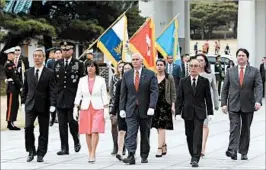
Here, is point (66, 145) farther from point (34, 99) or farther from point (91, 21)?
point (91, 21)

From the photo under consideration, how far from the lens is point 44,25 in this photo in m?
33.4

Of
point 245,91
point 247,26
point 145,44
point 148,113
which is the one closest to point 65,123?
point 148,113

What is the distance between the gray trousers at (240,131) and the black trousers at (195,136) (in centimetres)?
82

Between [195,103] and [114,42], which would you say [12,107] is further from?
[195,103]

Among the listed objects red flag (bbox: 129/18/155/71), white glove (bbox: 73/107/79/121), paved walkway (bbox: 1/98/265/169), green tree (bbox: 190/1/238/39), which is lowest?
paved walkway (bbox: 1/98/265/169)

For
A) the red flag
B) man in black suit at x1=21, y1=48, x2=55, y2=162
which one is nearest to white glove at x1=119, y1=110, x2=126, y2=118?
man in black suit at x1=21, y1=48, x2=55, y2=162

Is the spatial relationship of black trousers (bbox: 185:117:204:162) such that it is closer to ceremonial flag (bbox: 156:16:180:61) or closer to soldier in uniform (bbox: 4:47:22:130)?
ceremonial flag (bbox: 156:16:180:61)

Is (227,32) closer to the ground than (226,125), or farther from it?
farther from it

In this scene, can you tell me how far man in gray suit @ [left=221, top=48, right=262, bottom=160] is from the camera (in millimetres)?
11945

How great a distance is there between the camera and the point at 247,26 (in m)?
31.6

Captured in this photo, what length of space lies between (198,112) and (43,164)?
2672mm

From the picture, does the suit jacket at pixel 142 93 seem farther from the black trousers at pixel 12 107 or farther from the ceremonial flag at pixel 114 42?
the black trousers at pixel 12 107

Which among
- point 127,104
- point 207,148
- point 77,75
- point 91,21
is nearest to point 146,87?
point 127,104

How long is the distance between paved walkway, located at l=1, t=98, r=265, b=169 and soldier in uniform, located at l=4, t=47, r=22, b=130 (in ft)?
2.22
